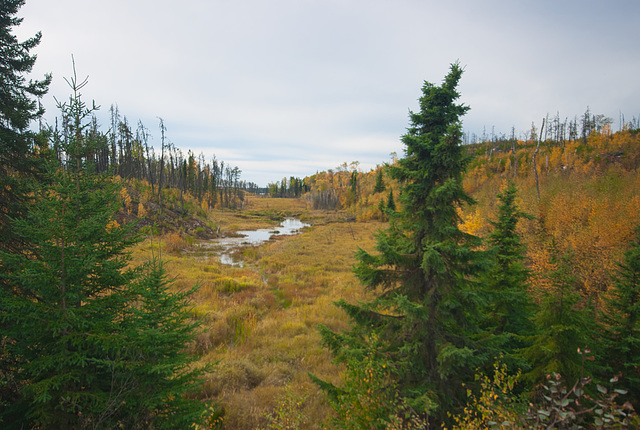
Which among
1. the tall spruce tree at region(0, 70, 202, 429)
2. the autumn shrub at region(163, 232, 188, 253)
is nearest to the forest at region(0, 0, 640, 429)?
the tall spruce tree at region(0, 70, 202, 429)

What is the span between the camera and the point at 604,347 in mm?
5715

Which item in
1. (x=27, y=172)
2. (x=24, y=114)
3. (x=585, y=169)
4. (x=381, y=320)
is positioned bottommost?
(x=381, y=320)

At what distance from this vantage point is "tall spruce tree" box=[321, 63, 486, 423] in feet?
15.1

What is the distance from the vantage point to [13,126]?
6.06m

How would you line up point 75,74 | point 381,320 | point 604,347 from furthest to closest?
point 604,347
point 381,320
point 75,74

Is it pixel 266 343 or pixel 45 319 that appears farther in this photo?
pixel 266 343

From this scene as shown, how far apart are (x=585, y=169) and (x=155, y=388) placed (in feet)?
148

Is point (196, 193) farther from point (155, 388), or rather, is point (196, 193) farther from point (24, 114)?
point (155, 388)

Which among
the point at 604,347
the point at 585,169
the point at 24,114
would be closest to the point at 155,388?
the point at 24,114

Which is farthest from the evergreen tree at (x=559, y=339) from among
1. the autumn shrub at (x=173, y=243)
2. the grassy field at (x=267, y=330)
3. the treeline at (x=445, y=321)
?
the autumn shrub at (x=173, y=243)

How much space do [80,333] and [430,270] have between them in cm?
560

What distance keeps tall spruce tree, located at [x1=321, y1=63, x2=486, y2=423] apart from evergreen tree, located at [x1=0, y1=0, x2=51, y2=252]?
740 centimetres

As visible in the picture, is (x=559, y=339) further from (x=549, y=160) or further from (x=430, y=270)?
(x=549, y=160)

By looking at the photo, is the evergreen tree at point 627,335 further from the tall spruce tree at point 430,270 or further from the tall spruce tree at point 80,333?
the tall spruce tree at point 80,333
